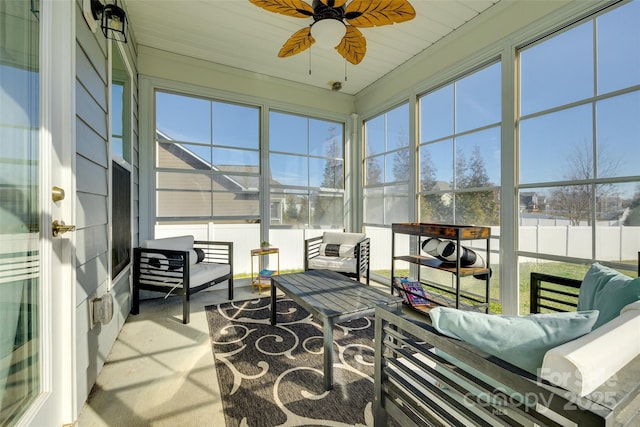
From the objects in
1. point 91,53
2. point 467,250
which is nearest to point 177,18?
point 91,53

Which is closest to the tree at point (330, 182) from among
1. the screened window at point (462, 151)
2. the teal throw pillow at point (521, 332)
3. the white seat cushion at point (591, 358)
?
the screened window at point (462, 151)

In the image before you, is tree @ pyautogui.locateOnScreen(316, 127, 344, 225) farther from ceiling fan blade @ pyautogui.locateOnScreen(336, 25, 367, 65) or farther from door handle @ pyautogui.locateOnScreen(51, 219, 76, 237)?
door handle @ pyautogui.locateOnScreen(51, 219, 76, 237)

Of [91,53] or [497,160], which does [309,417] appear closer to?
[91,53]

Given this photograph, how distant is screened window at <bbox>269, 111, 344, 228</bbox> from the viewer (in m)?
4.11

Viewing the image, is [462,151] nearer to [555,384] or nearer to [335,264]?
[335,264]

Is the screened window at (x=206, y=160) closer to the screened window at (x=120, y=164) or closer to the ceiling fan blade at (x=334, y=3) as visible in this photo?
the screened window at (x=120, y=164)

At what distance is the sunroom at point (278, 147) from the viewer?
113cm

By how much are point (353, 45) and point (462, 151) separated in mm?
1655

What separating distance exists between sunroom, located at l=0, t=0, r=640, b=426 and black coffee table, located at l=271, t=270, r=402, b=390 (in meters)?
0.93

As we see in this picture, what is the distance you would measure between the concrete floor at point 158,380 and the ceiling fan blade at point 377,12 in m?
2.73

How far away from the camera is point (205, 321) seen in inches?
103

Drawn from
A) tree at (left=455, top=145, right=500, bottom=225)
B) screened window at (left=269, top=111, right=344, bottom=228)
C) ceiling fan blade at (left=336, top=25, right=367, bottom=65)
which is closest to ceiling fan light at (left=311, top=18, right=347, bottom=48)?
ceiling fan blade at (left=336, top=25, right=367, bottom=65)

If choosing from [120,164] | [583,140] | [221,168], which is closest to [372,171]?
[221,168]

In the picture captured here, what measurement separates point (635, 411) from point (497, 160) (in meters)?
2.54
